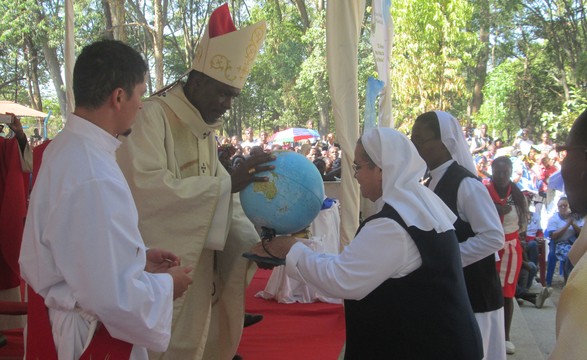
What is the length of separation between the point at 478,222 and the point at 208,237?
1756 millimetres

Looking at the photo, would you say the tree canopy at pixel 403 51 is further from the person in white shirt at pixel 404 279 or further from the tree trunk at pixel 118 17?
the person in white shirt at pixel 404 279

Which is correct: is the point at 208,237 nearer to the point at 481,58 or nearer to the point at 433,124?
the point at 433,124

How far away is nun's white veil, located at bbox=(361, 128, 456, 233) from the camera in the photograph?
2.60m

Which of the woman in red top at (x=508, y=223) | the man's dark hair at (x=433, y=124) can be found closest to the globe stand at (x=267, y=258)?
the man's dark hair at (x=433, y=124)

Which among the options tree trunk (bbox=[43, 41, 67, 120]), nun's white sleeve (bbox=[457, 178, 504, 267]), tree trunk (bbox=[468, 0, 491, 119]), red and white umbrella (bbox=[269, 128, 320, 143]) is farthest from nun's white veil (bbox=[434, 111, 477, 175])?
tree trunk (bbox=[43, 41, 67, 120])

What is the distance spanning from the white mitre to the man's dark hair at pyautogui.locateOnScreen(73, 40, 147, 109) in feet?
4.75

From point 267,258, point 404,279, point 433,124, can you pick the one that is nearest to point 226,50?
point 267,258

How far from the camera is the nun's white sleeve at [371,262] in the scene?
254cm

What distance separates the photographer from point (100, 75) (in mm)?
2076

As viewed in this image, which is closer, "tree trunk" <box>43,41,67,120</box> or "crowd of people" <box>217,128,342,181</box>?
"crowd of people" <box>217,128,342,181</box>

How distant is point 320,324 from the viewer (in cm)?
586

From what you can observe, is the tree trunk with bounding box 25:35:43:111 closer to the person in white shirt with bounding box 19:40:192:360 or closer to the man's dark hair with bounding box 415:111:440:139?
the man's dark hair with bounding box 415:111:440:139

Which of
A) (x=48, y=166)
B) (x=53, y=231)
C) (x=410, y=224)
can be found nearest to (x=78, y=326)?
(x=53, y=231)

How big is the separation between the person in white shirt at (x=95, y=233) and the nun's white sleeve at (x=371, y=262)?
30.8 inches
